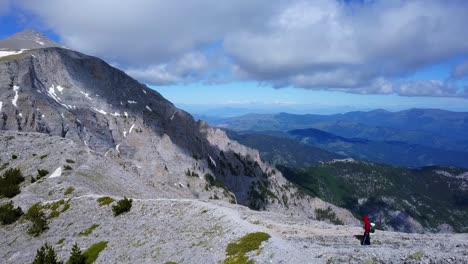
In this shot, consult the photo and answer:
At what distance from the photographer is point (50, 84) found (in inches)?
7092

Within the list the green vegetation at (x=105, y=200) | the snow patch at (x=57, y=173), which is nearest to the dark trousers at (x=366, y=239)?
the green vegetation at (x=105, y=200)

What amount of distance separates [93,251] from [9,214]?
809 inches

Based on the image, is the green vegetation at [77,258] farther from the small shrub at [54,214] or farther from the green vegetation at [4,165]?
the green vegetation at [4,165]

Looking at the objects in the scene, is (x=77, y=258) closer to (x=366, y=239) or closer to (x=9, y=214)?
(x=9, y=214)

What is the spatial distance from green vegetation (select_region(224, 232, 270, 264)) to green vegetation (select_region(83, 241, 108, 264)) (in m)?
15.1

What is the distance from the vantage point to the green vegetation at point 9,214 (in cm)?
4819

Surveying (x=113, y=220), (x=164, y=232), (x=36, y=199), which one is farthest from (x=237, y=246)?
(x=36, y=199)

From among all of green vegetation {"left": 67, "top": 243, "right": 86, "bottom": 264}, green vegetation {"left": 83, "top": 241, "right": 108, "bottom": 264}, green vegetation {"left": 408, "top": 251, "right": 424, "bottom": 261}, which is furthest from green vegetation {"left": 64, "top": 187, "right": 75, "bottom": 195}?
green vegetation {"left": 408, "top": 251, "right": 424, "bottom": 261}

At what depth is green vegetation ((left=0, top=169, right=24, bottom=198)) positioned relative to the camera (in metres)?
59.2

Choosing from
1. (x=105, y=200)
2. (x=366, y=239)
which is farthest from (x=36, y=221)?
(x=366, y=239)

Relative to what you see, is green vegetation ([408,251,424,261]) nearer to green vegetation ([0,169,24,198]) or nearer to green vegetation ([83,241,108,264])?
green vegetation ([83,241,108,264])

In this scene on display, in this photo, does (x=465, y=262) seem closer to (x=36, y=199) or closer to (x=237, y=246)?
(x=237, y=246)

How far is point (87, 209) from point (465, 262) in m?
40.7

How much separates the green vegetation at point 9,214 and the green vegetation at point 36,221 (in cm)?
121
